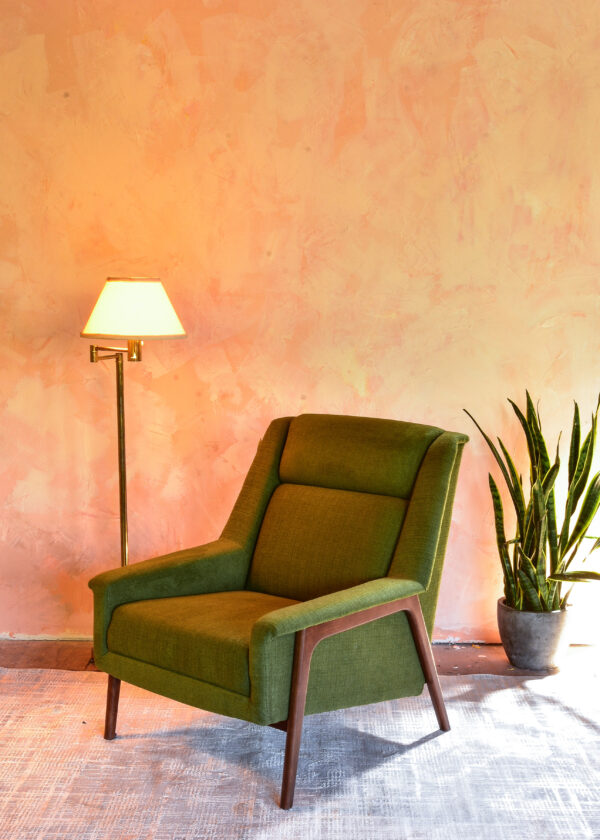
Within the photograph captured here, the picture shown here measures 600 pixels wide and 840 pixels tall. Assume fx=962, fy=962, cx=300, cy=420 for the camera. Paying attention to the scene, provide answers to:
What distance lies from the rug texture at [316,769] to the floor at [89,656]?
0.48 ft

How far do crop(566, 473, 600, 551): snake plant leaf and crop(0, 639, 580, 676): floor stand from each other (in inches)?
20.1

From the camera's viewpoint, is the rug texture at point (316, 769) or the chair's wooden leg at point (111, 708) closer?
the rug texture at point (316, 769)

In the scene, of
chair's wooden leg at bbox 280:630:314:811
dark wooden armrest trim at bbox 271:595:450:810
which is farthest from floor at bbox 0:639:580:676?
chair's wooden leg at bbox 280:630:314:811

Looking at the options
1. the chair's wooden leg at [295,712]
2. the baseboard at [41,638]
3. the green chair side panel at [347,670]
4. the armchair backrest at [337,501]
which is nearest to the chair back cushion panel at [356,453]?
the armchair backrest at [337,501]

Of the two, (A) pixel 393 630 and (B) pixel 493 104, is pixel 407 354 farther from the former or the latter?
(A) pixel 393 630

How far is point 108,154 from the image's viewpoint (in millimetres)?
3648

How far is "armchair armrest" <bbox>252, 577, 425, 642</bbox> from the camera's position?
8.09ft

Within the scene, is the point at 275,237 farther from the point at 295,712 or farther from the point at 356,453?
the point at 295,712

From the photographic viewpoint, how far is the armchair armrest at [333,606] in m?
A: 2.46

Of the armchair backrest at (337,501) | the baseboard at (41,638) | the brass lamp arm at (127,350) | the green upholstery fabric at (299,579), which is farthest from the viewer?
the baseboard at (41,638)

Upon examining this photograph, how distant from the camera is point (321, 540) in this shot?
305 cm

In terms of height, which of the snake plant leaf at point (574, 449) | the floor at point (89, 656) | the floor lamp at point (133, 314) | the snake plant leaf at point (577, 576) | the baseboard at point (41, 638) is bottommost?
the baseboard at point (41, 638)

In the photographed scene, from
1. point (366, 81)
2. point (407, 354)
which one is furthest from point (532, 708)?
point (366, 81)

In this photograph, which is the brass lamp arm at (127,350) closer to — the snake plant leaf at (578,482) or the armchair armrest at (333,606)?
the armchair armrest at (333,606)
